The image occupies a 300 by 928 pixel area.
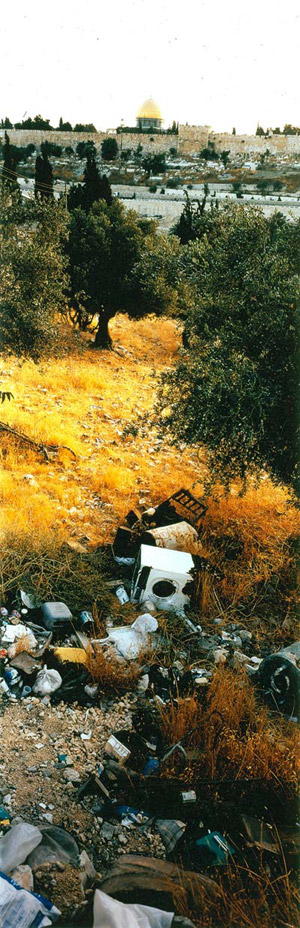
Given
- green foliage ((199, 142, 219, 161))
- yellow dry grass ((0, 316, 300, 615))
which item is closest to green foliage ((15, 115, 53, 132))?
green foliage ((199, 142, 219, 161))

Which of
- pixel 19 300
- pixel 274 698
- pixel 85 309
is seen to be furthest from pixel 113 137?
pixel 274 698

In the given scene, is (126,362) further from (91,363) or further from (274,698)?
(274,698)

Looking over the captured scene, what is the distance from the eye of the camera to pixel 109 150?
262ft

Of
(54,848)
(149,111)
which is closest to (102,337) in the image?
(54,848)

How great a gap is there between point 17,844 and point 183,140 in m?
101

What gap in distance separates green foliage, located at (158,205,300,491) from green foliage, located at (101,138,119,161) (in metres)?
82.3

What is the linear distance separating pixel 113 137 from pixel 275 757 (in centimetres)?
9699

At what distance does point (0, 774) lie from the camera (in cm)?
397

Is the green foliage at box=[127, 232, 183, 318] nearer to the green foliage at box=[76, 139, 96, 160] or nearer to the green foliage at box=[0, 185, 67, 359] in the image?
the green foliage at box=[0, 185, 67, 359]

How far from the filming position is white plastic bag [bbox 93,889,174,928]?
9.53 ft

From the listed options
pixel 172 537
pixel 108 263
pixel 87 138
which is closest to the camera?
pixel 172 537

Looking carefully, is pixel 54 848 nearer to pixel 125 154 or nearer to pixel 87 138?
pixel 125 154

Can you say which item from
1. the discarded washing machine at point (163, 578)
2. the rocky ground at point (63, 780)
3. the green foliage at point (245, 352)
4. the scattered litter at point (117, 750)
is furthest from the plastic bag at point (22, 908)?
the green foliage at point (245, 352)

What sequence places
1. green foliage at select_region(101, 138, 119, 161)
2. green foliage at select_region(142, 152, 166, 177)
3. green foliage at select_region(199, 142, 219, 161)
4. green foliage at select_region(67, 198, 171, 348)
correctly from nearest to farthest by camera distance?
green foliage at select_region(67, 198, 171, 348)
green foliage at select_region(142, 152, 166, 177)
green foliage at select_region(101, 138, 119, 161)
green foliage at select_region(199, 142, 219, 161)
